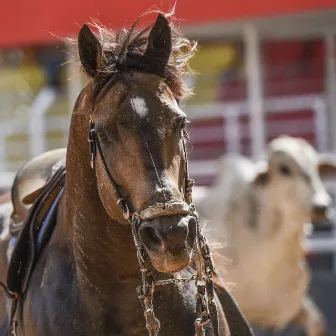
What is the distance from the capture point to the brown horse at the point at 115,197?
363cm

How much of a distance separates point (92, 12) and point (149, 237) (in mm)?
9995

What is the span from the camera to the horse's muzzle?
3420mm

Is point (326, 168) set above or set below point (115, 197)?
below

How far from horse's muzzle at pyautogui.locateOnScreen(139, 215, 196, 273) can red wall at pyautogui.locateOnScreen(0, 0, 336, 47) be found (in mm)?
9202

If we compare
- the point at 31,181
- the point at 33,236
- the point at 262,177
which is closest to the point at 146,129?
the point at 33,236

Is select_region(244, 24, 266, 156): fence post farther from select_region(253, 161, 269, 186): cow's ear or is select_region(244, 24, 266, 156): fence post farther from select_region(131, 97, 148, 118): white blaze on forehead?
select_region(131, 97, 148, 118): white blaze on forehead

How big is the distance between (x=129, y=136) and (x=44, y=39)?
10290 millimetres

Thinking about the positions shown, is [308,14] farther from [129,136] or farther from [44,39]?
[129,136]

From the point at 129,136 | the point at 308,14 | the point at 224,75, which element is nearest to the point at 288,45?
the point at 224,75

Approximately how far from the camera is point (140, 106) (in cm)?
372

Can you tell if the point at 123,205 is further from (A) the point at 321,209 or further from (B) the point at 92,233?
(A) the point at 321,209

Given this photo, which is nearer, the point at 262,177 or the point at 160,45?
the point at 160,45

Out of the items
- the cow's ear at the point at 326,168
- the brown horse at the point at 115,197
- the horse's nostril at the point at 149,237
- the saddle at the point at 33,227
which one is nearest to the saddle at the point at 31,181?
the saddle at the point at 33,227

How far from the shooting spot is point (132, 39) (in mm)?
4023
